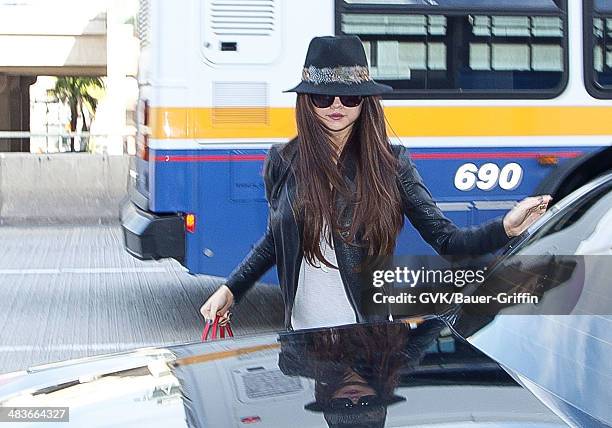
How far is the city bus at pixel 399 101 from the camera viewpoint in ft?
23.9

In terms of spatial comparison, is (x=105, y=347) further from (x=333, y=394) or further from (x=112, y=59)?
(x=112, y=59)

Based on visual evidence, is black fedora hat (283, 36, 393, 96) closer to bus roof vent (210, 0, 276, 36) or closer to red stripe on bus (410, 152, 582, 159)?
bus roof vent (210, 0, 276, 36)

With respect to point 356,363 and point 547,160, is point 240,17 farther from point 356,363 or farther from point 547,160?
point 356,363

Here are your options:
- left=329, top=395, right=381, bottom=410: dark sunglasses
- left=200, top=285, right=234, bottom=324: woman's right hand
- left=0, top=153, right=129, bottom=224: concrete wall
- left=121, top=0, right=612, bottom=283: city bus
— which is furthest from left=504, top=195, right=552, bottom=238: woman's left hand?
left=0, top=153, right=129, bottom=224: concrete wall

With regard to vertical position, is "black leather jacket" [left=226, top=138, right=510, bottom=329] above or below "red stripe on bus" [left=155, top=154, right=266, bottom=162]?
below

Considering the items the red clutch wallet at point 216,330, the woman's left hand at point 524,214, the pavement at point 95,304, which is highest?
the woman's left hand at point 524,214

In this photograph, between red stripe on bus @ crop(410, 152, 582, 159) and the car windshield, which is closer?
the car windshield

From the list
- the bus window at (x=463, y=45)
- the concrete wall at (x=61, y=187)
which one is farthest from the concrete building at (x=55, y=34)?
the bus window at (x=463, y=45)

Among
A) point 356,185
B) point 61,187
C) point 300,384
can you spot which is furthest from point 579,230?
point 61,187

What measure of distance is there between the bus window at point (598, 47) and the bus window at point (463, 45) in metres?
0.16

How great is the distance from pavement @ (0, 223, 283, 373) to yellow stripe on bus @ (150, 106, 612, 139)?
4.85 ft

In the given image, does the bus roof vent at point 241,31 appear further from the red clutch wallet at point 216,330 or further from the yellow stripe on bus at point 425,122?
the red clutch wallet at point 216,330

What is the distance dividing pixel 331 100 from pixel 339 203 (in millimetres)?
347

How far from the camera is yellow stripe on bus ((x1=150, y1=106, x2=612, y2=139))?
7328mm
